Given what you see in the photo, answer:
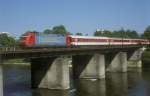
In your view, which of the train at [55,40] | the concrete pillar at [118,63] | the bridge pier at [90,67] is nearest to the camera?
the train at [55,40]

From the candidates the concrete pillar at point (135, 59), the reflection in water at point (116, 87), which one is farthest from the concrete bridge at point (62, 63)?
the concrete pillar at point (135, 59)

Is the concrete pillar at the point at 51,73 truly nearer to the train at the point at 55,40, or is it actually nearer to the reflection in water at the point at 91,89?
the reflection in water at the point at 91,89

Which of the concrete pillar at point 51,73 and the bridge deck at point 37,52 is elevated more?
the bridge deck at point 37,52

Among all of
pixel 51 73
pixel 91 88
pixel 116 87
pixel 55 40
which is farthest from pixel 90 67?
pixel 51 73

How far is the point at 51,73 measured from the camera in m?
61.3

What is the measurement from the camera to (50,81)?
Result: 201 ft

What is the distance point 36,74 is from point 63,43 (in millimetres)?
18993

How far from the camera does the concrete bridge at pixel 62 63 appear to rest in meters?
54.8

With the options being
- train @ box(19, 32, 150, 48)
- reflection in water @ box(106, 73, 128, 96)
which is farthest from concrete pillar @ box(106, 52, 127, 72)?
reflection in water @ box(106, 73, 128, 96)

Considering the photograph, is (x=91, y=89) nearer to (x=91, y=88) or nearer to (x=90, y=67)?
(x=91, y=88)

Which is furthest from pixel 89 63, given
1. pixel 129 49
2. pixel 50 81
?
pixel 129 49

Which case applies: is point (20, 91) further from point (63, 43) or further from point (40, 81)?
point (63, 43)

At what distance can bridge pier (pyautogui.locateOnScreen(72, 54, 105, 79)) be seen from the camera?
78.1m

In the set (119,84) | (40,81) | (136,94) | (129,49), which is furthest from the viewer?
(129,49)
